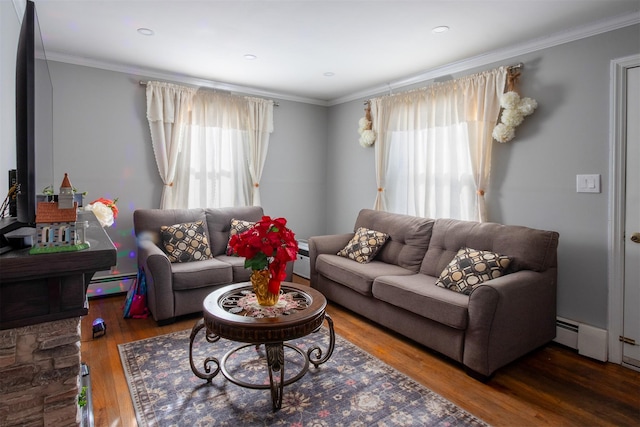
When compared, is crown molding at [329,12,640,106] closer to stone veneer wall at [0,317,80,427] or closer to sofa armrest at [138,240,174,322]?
sofa armrest at [138,240,174,322]

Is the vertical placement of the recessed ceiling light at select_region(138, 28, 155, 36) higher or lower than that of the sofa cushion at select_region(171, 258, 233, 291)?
higher

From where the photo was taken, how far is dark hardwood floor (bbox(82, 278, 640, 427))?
2.00 metres

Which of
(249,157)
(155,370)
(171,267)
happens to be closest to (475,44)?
(249,157)

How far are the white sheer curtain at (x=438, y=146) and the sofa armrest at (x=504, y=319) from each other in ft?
3.22

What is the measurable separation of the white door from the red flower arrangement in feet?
7.76

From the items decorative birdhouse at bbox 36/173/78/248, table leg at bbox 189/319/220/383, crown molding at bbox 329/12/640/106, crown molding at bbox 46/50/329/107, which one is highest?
crown molding at bbox 46/50/329/107

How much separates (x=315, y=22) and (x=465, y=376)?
271 centimetres

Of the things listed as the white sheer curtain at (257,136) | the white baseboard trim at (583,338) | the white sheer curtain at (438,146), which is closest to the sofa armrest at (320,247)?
the white sheer curtain at (438,146)

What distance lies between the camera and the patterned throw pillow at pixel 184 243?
3545mm

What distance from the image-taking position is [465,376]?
7.87ft

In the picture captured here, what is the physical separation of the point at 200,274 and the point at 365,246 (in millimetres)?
1608

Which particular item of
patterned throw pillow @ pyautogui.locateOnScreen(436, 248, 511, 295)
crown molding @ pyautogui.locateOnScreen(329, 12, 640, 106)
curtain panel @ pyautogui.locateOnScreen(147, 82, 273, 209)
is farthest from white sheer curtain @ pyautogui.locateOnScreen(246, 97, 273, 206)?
patterned throw pillow @ pyautogui.locateOnScreen(436, 248, 511, 295)

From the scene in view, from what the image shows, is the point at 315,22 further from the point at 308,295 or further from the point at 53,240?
the point at 53,240

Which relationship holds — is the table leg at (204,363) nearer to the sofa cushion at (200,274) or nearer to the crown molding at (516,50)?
the sofa cushion at (200,274)
